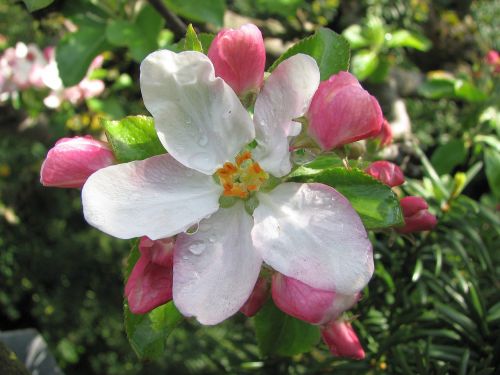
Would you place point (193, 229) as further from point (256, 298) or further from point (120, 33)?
point (120, 33)

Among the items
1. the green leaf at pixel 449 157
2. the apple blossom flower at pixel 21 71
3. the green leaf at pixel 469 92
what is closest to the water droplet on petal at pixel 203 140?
the green leaf at pixel 449 157

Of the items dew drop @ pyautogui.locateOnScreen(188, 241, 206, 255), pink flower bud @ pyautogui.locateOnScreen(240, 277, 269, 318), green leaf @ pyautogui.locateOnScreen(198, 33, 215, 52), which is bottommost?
pink flower bud @ pyautogui.locateOnScreen(240, 277, 269, 318)

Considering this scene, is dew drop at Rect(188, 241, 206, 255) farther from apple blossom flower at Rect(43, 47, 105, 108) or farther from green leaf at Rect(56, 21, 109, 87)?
apple blossom flower at Rect(43, 47, 105, 108)

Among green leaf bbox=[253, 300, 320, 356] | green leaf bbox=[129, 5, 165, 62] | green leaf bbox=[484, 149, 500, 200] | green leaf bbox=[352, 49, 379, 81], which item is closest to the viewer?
green leaf bbox=[253, 300, 320, 356]

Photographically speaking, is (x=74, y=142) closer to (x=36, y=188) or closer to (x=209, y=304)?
(x=209, y=304)

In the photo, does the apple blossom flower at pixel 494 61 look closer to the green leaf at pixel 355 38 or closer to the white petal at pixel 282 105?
the green leaf at pixel 355 38

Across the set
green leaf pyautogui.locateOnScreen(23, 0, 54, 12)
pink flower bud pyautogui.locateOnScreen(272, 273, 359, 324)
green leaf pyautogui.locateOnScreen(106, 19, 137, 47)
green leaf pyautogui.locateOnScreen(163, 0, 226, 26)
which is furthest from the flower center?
green leaf pyautogui.locateOnScreen(106, 19, 137, 47)

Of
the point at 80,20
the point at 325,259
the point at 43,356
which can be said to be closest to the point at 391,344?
the point at 325,259

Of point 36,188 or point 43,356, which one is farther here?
point 36,188
